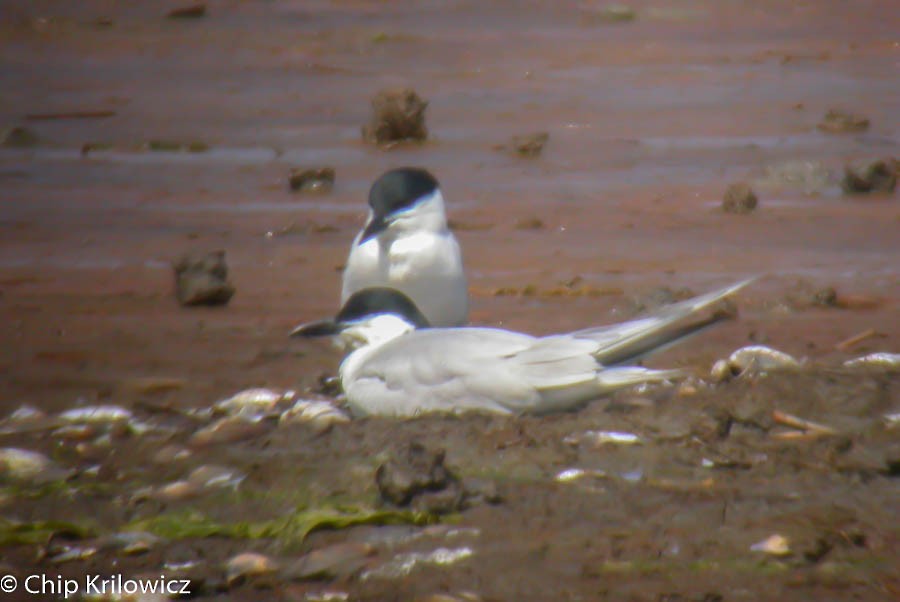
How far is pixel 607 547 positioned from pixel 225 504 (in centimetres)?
119

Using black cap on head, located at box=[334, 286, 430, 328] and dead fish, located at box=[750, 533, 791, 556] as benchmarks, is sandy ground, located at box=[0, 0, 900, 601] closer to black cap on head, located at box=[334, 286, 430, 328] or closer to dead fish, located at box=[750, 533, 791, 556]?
dead fish, located at box=[750, 533, 791, 556]

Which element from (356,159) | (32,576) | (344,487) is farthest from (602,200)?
(32,576)

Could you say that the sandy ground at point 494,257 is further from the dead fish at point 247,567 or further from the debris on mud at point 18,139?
the debris on mud at point 18,139

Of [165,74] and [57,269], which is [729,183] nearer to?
[57,269]

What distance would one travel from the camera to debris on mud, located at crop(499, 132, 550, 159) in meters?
11.1

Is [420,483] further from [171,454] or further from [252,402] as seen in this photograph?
[252,402]

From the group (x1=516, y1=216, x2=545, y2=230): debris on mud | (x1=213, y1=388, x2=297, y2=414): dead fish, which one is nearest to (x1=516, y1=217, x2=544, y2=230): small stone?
(x1=516, y1=216, x2=545, y2=230): debris on mud

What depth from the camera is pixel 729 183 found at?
33.5 feet

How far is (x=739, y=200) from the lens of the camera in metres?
9.36

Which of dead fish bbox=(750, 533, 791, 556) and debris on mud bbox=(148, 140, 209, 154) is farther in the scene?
debris on mud bbox=(148, 140, 209, 154)

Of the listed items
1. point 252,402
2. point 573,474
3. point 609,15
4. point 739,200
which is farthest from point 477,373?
point 609,15

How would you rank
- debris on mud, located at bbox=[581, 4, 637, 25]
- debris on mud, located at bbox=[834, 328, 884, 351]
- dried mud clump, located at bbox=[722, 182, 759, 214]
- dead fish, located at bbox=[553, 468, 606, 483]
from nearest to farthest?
dead fish, located at bbox=[553, 468, 606, 483] → debris on mud, located at bbox=[834, 328, 884, 351] → dried mud clump, located at bbox=[722, 182, 759, 214] → debris on mud, located at bbox=[581, 4, 637, 25]

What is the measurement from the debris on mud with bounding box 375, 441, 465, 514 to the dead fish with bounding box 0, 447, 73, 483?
119 centimetres

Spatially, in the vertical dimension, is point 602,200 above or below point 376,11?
below
